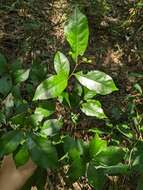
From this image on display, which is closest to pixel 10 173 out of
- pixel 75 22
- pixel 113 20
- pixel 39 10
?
pixel 75 22

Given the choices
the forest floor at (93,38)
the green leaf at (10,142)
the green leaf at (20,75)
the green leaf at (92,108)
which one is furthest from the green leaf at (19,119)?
the forest floor at (93,38)

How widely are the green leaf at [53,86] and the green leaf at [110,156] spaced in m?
0.21

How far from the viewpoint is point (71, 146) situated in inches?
42.9

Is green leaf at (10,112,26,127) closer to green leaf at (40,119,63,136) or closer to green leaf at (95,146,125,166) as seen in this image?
green leaf at (40,119,63,136)

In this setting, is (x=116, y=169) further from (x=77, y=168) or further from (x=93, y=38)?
(x=93, y=38)

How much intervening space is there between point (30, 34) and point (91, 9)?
745 millimetres

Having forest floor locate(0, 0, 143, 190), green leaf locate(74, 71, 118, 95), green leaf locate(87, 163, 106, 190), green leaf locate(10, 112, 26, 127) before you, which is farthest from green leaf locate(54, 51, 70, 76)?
forest floor locate(0, 0, 143, 190)

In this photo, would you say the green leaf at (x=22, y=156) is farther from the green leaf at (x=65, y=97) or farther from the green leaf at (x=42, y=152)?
the green leaf at (x=65, y=97)

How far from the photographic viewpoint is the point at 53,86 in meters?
1.06

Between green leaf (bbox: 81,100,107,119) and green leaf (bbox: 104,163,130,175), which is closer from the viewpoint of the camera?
green leaf (bbox: 104,163,130,175)

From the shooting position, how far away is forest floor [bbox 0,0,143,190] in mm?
2754

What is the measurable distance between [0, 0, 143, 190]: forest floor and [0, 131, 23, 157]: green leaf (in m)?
1.37

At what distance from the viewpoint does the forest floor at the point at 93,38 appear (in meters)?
2.75

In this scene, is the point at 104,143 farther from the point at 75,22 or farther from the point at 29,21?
the point at 29,21
